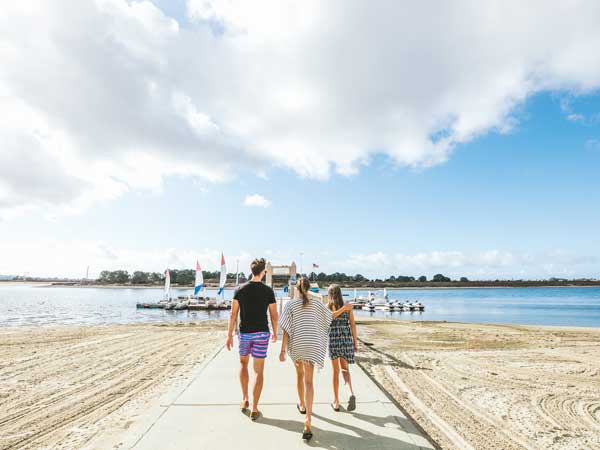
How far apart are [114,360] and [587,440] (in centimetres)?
1070

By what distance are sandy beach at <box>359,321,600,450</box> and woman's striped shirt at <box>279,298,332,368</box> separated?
2130 mm

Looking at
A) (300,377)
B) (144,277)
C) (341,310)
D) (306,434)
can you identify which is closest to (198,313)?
(341,310)

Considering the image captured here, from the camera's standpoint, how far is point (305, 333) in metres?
3.97

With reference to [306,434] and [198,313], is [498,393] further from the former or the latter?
[198,313]

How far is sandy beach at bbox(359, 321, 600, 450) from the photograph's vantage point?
4734mm

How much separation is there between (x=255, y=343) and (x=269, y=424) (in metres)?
0.93

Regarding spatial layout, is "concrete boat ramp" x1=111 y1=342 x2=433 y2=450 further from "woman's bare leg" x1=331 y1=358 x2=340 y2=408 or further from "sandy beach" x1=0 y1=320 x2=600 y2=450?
"sandy beach" x1=0 y1=320 x2=600 y2=450

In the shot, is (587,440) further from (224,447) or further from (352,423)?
(224,447)

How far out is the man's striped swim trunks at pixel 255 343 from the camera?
4.12m

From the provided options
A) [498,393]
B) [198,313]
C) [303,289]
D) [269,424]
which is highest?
[303,289]

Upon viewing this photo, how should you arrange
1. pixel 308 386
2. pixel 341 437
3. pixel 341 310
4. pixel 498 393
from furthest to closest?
pixel 498 393 < pixel 341 310 < pixel 308 386 < pixel 341 437

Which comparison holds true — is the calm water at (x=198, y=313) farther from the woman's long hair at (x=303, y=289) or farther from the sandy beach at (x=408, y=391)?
the woman's long hair at (x=303, y=289)

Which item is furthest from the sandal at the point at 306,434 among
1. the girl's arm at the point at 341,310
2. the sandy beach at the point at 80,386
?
the sandy beach at the point at 80,386

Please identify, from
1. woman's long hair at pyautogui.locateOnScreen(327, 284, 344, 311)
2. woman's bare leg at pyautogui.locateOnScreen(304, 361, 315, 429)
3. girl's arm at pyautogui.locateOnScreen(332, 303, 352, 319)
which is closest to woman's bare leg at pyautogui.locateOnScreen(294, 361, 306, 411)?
woman's bare leg at pyautogui.locateOnScreen(304, 361, 315, 429)
